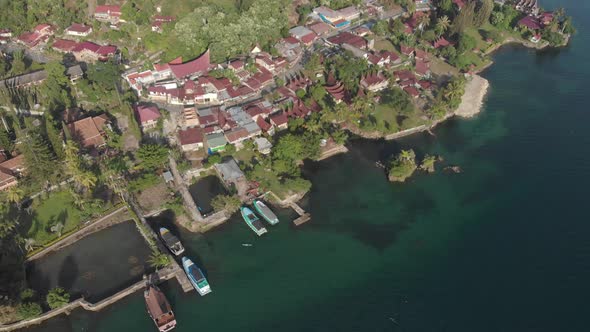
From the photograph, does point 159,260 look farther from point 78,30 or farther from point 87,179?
point 78,30

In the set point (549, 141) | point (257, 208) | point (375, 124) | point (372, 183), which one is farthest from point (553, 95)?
point (257, 208)

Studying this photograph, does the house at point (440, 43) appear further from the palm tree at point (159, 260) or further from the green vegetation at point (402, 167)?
the palm tree at point (159, 260)

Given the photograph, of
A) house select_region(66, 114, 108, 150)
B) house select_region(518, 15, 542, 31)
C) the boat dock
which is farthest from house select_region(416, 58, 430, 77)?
house select_region(66, 114, 108, 150)

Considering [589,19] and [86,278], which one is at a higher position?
[589,19]

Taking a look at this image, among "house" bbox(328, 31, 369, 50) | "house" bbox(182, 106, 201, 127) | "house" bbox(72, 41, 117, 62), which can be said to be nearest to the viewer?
"house" bbox(182, 106, 201, 127)

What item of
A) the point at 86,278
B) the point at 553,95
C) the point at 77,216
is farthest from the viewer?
the point at 553,95

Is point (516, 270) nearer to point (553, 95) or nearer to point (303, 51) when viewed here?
point (553, 95)

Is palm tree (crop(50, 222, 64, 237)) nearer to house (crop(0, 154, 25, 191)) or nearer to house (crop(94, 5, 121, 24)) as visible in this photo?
house (crop(0, 154, 25, 191))
